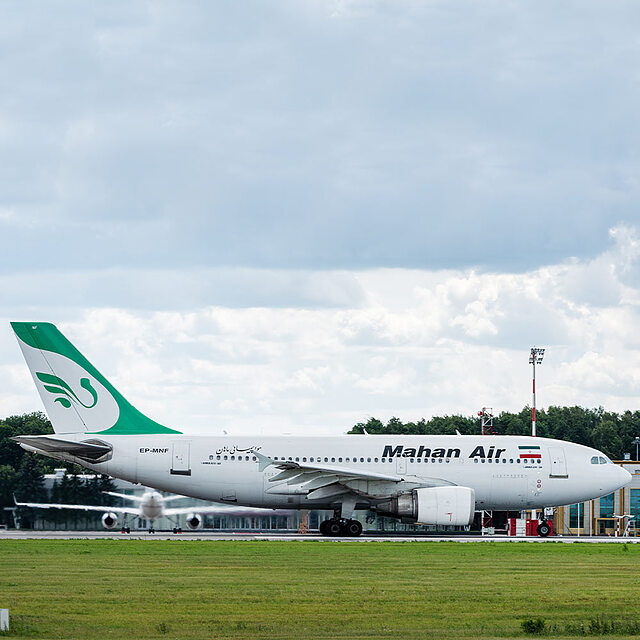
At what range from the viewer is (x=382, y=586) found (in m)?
26.7

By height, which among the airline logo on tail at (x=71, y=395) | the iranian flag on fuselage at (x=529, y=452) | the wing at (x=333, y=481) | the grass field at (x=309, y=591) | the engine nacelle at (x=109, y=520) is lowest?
the grass field at (x=309, y=591)

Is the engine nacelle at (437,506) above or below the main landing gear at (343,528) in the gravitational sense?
above

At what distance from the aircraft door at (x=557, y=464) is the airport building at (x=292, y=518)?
26.7 feet

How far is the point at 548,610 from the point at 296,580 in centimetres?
700

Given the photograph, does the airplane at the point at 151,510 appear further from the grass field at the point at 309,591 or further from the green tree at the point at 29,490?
the grass field at the point at 309,591

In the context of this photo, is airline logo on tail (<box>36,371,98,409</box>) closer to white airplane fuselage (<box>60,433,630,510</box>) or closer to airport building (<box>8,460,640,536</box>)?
white airplane fuselage (<box>60,433,630,510</box>)

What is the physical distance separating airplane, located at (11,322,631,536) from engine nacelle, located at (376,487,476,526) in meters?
0.11

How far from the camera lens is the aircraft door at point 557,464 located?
5156cm

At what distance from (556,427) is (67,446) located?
110505 mm

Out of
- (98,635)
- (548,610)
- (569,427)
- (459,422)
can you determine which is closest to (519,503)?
(548,610)

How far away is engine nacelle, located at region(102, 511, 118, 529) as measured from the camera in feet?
184

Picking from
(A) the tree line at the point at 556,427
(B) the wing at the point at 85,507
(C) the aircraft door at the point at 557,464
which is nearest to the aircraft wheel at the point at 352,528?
(C) the aircraft door at the point at 557,464

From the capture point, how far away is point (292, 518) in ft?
174

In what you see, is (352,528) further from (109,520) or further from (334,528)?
(109,520)
